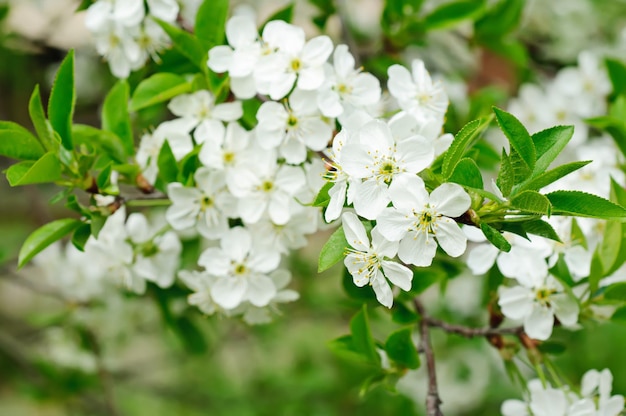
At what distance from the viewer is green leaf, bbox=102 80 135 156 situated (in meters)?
1.31

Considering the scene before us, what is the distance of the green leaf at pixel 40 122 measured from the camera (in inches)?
43.9

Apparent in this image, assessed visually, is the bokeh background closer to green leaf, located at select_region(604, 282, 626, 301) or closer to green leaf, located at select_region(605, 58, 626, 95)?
green leaf, located at select_region(605, 58, 626, 95)

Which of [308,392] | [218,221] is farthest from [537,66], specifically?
[218,221]

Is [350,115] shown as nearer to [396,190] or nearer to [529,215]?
[396,190]

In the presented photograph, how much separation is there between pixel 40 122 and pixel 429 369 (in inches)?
31.0

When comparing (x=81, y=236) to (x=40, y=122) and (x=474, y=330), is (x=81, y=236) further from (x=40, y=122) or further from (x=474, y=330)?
(x=474, y=330)

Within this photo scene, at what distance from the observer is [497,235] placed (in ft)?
2.99

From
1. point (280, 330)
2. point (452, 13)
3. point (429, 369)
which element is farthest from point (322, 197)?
point (280, 330)

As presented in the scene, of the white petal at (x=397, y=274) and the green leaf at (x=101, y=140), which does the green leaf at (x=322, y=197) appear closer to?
the white petal at (x=397, y=274)

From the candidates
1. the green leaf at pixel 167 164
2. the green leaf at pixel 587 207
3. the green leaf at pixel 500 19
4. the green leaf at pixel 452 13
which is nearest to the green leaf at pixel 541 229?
the green leaf at pixel 587 207

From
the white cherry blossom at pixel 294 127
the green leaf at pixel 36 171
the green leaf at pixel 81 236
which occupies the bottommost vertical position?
the green leaf at pixel 81 236

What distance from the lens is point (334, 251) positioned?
39.4 inches

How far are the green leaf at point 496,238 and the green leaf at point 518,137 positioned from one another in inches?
4.0

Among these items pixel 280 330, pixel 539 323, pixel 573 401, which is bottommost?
pixel 280 330
